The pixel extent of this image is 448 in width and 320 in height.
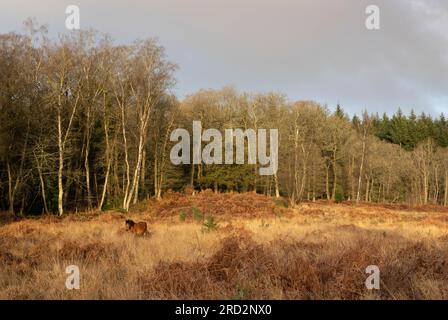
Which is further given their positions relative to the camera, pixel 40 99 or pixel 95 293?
pixel 40 99

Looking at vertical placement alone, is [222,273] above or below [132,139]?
below

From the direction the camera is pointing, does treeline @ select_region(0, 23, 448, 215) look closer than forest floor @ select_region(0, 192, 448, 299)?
No

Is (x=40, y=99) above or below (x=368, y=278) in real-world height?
above

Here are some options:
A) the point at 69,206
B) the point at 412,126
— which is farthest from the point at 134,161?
the point at 412,126

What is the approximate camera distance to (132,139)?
3438cm

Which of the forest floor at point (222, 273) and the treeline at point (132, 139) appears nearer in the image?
the forest floor at point (222, 273)

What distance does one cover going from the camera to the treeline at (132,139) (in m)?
25.8

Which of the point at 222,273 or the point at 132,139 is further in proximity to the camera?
the point at 132,139

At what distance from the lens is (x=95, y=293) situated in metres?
5.80

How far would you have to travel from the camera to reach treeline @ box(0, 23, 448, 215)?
1016 inches
